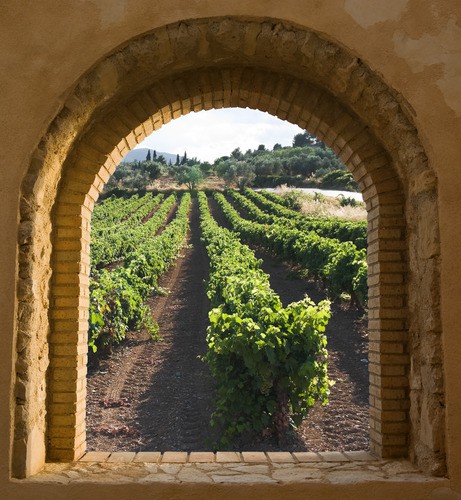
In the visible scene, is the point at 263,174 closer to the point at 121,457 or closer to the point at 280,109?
the point at 280,109

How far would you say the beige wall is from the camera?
3.20 meters

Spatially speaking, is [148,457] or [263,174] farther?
[263,174]

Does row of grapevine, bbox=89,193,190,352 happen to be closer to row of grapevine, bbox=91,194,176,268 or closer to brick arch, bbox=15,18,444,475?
row of grapevine, bbox=91,194,176,268

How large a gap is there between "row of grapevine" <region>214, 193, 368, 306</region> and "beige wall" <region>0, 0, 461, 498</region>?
8.62 m

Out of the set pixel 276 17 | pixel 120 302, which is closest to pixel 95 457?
pixel 276 17

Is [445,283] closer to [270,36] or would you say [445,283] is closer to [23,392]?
[270,36]

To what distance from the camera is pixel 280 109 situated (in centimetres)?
416

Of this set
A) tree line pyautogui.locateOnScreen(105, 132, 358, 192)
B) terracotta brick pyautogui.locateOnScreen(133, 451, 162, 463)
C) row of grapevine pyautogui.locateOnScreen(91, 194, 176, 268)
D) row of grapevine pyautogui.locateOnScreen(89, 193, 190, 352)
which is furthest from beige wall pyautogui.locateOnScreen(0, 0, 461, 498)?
tree line pyautogui.locateOnScreen(105, 132, 358, 192)

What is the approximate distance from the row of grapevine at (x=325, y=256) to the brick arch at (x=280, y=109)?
8115 millimetres

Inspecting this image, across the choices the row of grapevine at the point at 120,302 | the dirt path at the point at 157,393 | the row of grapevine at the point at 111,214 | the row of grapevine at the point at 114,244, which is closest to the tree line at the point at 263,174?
the row of grapevine at the point at 111,214

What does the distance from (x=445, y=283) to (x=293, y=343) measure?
361 cm

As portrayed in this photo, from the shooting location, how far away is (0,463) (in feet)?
9.75

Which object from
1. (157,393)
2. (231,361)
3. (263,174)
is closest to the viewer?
(231,361)

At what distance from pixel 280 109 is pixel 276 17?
0.96m
